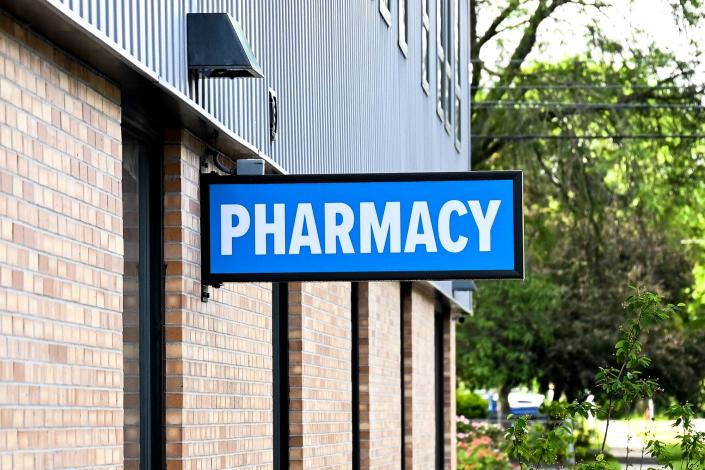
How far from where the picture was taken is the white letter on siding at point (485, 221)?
689cm

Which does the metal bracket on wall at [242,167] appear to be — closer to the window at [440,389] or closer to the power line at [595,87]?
the window at [440,389]

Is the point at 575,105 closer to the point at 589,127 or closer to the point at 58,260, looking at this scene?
the point at 589,127

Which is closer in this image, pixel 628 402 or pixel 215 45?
pixel 215 45

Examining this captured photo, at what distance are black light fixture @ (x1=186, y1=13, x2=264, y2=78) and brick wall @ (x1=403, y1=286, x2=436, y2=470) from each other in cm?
1099

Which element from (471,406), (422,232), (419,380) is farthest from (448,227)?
(471,406)

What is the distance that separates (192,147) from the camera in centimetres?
761

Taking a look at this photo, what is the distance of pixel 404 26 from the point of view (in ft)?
51.5

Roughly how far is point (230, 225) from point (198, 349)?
0.72 meters

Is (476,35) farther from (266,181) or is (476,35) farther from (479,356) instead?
(266,181)

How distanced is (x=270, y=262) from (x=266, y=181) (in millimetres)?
361

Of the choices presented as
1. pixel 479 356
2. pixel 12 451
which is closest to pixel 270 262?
pixel 12 451

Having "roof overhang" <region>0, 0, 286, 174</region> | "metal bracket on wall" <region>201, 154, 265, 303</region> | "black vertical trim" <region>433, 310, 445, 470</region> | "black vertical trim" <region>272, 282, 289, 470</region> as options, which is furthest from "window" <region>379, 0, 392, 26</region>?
"black vertical trim" <region>433, 310, 445, 470</region>

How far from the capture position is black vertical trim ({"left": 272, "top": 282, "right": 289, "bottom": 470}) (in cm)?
1018

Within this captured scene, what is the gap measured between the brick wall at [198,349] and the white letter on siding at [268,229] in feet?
1.46
